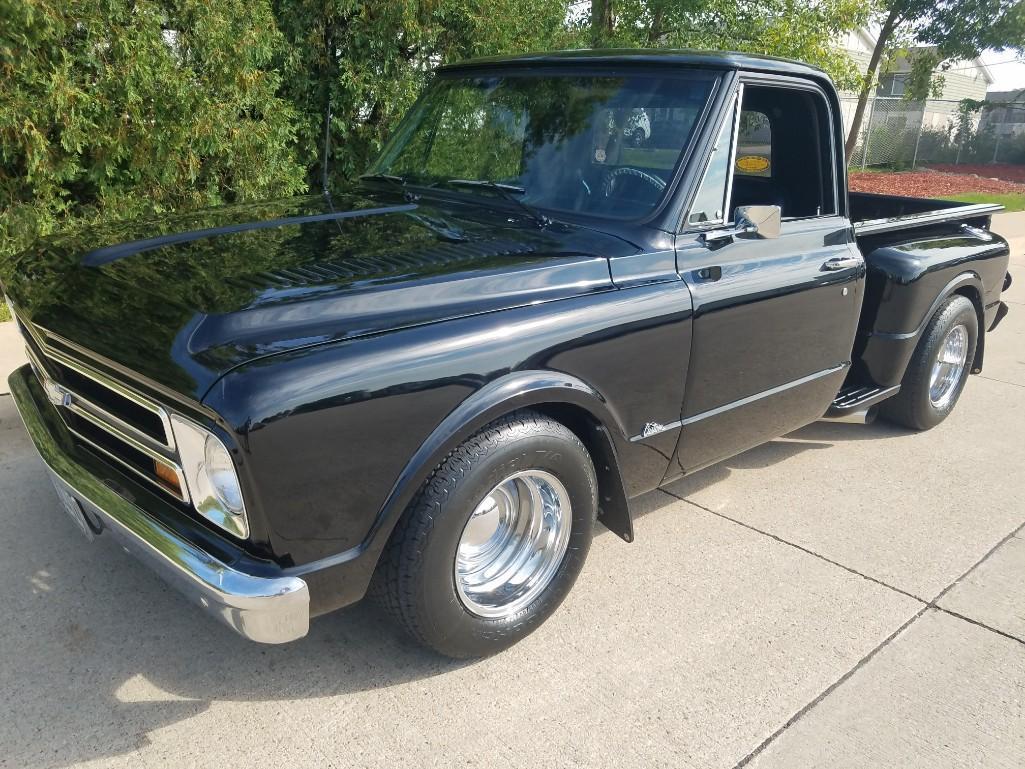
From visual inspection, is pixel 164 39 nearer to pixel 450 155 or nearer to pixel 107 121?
pixel 107 121

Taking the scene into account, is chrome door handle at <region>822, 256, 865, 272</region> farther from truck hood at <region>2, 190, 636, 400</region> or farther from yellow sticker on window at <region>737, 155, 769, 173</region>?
truck hood at <region>2, 190, 636, 400</region>

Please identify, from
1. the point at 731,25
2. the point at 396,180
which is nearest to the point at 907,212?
the point at 396,180

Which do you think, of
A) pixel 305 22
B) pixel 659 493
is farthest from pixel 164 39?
pixel 659 493

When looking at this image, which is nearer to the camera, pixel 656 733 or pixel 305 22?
pixel 656 733

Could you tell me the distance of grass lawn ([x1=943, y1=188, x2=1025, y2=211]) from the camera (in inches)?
642

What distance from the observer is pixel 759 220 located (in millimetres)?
3176

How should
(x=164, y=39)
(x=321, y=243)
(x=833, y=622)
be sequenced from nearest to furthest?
(x=321, y=243) < (x=833, y=622) < (x=164, y=39)

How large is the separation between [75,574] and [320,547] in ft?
4.80

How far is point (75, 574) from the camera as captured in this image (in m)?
3.19

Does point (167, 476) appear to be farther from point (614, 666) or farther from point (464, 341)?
point (614, 666)

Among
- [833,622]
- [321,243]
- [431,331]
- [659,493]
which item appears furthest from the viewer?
[659,493]

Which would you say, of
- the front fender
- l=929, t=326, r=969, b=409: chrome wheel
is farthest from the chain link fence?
the front fender

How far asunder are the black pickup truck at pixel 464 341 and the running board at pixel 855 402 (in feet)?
0.13

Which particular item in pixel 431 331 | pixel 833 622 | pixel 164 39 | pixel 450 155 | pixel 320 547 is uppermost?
pixel 164 39
